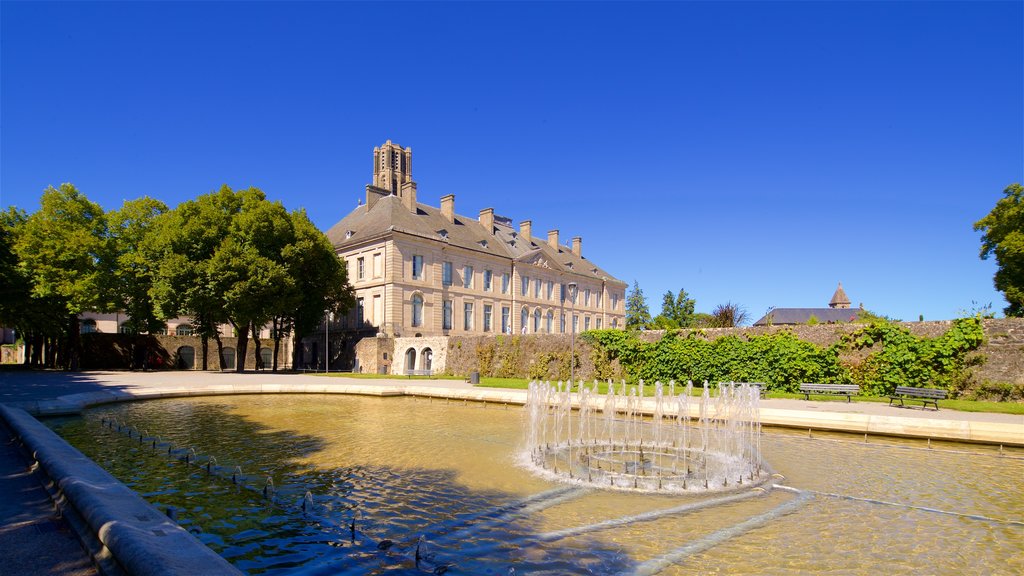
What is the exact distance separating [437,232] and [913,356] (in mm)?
36675

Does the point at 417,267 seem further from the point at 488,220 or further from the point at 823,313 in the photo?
the point at 823,313

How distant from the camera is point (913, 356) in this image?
64.2 ft

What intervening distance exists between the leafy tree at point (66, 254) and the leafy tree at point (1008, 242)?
5399 cm

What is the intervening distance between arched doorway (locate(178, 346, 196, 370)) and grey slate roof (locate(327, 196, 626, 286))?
14.0 meters

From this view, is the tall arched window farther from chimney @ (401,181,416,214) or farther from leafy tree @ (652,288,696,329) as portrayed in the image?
leafy tree @ (652,288,696,329)

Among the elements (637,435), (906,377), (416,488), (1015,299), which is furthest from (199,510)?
(1015,299)

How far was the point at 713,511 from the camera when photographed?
7.23 m

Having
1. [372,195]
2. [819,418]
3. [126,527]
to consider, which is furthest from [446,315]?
[126,527]

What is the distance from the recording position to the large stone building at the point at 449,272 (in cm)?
4472

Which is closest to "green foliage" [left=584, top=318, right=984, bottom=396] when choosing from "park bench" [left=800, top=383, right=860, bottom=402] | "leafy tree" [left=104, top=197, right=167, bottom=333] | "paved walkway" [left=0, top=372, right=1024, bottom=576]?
"park bench" [left=800, top=383, right=860, bottom=402]

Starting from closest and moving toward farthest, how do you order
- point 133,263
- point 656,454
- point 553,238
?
1. point 656,454
2. point 133,263
3. point 553,238

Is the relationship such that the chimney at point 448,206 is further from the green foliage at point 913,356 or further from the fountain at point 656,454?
the fountain at point 656,454

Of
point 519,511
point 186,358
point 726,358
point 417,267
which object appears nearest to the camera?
point 519,511

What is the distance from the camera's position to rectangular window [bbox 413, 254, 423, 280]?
150 feet
